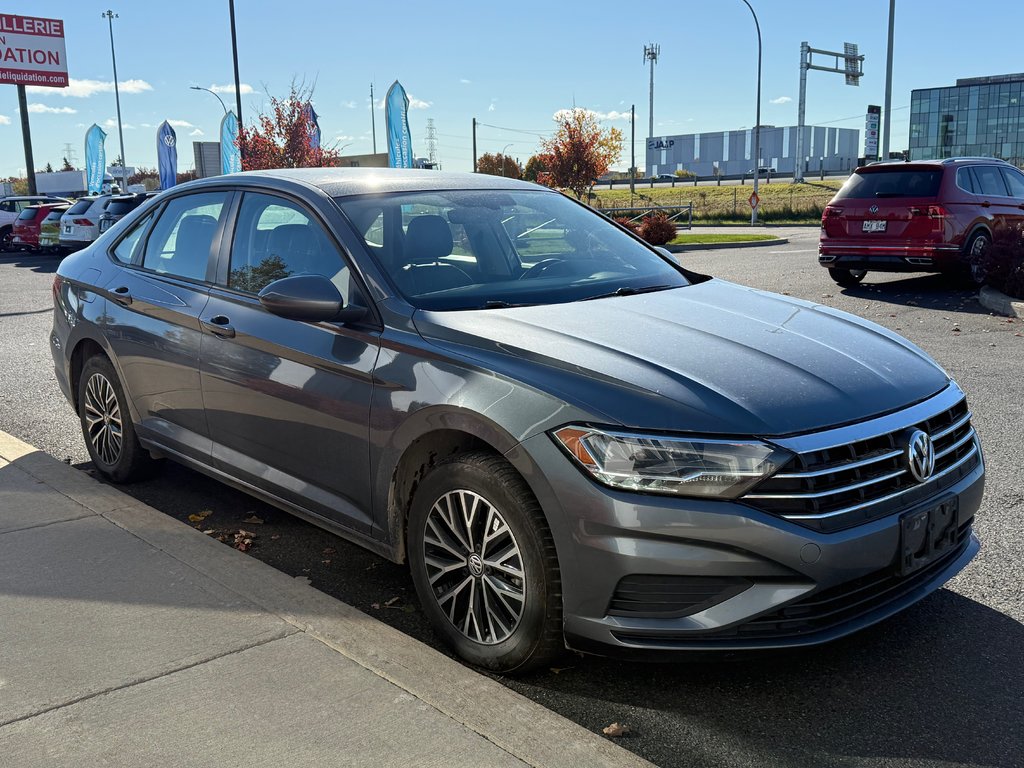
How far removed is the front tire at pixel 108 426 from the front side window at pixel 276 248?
4.21ft

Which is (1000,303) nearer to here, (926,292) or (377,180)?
(926,292)

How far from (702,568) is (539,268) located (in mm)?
1776

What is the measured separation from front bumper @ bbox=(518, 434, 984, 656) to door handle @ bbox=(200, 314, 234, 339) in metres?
1.85

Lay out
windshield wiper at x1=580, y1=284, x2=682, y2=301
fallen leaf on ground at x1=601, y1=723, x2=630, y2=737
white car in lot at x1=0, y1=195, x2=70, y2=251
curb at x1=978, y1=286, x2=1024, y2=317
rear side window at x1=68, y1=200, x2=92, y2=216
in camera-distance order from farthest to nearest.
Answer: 1. white car in lot at x1=0, y1=195, x2=70, y2=251
2. rear side window at x1=68, y1=200, x2=92, y2=216
3. curb at x1=978, y1=286, x2=1024, y2=317
4. windshield wiper at x1=580, y1=284, x2=682, y2=301
5. fallen leaf on ground at x1=601, y1=723, x2=630, y2=737

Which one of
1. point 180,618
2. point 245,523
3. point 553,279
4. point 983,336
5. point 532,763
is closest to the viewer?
point 532,763

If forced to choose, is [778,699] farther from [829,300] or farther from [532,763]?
[829,300]

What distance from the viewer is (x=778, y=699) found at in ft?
10.2

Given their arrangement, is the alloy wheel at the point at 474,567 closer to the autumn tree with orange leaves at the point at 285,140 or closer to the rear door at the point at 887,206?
the rear door at the point at 887,206

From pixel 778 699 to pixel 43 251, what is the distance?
29.1 meters

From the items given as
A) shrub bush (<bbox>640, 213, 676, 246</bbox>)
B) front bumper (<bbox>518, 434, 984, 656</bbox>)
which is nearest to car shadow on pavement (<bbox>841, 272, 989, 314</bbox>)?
shrub bush (<bbox>640, 213, 676, 246</bbox>)

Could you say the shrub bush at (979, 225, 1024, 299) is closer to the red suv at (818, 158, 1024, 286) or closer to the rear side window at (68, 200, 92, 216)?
the red suv at (818, 158, 1024, 286)

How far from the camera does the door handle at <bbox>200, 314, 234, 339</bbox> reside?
13.9ft

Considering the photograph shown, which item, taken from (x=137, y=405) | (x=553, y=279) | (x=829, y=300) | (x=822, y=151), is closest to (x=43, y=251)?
(x=829, y=300)

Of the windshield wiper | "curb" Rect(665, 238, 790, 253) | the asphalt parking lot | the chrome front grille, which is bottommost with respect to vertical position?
the asphalt parking lot
